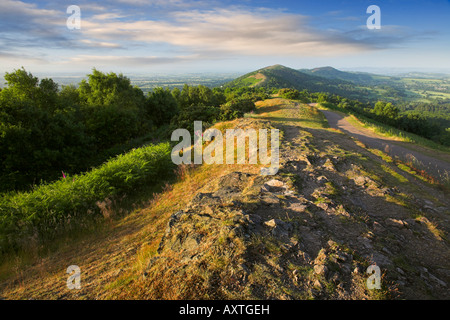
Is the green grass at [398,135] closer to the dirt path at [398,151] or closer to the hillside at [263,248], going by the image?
the dirt path at [398,151]

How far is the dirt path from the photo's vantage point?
1130cm

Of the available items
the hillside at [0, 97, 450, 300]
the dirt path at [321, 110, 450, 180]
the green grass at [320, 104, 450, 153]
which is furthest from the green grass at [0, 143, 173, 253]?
the green grass at [320, 104, 450, 153]

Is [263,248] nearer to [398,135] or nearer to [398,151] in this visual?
[398,151]

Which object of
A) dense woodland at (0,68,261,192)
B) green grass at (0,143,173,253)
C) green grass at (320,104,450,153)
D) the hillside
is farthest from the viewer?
green grass at (320,104,450,153)

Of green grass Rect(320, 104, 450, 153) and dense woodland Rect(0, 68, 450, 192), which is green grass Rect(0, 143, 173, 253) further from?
green grass Rect(320, 104, 450, 153)

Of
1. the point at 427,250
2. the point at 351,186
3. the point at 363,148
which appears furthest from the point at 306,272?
the point at 363,148

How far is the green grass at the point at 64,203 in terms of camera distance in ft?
17.5

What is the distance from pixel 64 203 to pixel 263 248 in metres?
6.07

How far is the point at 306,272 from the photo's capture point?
3146mm

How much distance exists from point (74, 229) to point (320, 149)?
33.3 feet

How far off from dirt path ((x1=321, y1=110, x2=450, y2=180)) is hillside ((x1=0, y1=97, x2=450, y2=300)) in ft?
19.1

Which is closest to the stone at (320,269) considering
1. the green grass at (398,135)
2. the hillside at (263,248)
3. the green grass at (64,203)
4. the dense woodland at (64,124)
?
the hillside at (263,248)

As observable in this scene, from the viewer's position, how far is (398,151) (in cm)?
1429

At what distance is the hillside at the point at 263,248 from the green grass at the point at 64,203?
1.81 feet
